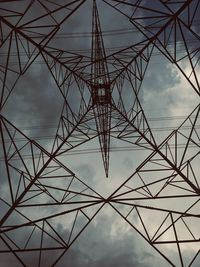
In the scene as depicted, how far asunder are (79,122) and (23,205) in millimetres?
8599

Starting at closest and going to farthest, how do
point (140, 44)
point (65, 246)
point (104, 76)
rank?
point (65, 246)
point (140, 44)
point (104, 76)

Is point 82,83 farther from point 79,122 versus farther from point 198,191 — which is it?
point 198,191

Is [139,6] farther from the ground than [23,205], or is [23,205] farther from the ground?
[139,6]

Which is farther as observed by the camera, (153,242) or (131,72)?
(131,72)

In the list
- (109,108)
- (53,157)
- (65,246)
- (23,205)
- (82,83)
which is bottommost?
(65,246)

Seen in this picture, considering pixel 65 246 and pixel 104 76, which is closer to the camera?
pixel 65 246

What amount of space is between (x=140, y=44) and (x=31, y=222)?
1150 cm

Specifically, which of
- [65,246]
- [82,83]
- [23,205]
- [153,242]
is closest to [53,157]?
[23,205]

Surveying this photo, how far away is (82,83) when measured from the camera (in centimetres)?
2375

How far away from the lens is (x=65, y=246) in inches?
462

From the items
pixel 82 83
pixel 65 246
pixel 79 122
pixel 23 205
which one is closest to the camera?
pixel 65 246

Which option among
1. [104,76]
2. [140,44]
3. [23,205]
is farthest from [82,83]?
[23,205]

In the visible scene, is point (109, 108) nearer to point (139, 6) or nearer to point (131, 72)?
point (131, 72)

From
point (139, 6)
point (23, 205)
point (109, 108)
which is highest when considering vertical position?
point (109, 108)
